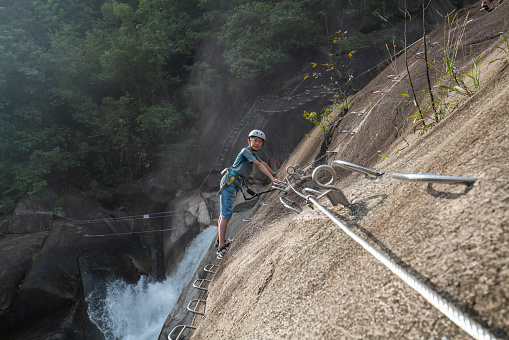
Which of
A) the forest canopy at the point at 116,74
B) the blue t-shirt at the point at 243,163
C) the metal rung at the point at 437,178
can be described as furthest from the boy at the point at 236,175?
the forest canopy at the point at 116,74

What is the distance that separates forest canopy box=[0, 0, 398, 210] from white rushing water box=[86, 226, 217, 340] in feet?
15.1

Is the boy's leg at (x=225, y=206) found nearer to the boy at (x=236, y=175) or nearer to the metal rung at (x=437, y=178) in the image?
the boy at (x=236, y=175)

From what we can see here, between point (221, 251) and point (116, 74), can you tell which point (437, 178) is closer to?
point (221, 251)

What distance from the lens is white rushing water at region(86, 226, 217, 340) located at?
9.05 m

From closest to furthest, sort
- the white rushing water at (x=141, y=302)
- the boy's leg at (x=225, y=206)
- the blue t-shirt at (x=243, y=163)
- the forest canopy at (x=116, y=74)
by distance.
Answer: the blue t-shirt at (x=243, y=163)
the boy's leg at (x=225, y=206)
the white rushing water at (x=141, y=302)
the forest canopy at (x=116, y=74)

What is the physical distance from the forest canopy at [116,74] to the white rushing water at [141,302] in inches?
182

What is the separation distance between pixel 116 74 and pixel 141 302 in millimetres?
9103

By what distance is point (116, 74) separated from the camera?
13398 millimetres

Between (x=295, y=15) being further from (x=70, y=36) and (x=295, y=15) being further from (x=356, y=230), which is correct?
(x=356, y=230)

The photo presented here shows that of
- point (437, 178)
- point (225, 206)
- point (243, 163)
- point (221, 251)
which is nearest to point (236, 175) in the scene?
point (243, 163)

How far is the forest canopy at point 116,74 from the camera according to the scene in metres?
11.7

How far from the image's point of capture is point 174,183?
42.5 ft

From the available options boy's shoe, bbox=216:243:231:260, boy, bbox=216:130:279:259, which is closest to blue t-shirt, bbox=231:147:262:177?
boy, bbox=216:130:279:259

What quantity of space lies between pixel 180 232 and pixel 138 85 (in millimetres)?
7123
